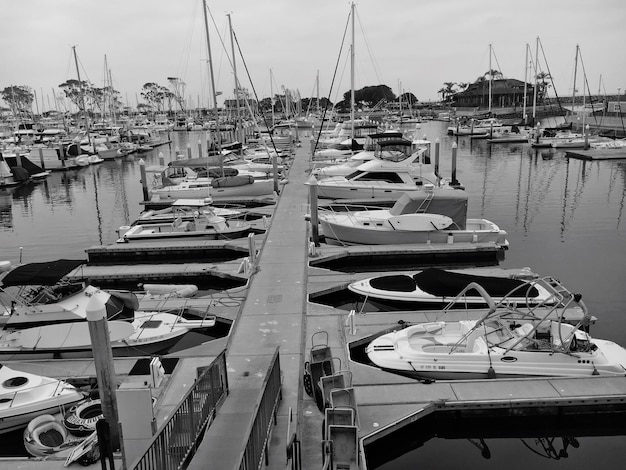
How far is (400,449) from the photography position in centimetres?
1052

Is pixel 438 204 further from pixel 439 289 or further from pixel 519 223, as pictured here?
pixel 519 223

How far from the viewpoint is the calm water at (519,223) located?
10641mm

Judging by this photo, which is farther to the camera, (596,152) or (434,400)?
(596,152)

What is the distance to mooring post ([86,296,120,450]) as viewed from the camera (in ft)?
26.4

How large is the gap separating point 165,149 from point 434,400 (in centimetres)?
7333

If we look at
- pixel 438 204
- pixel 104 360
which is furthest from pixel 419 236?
pixel 104 360

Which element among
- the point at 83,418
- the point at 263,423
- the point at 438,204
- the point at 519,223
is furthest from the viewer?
the point at 519,223

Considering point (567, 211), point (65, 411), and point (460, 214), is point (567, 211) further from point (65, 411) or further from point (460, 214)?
point (65, 411)

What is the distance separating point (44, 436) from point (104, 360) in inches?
116

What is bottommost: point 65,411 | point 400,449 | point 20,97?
point 400,449

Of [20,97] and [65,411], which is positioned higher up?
[20,97]

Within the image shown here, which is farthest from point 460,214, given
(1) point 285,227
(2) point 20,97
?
(2) point 20,97

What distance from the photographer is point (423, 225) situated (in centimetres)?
2120

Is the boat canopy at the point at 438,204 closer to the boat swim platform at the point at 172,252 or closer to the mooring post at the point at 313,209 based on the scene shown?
the mooring post at the point at 313,209
